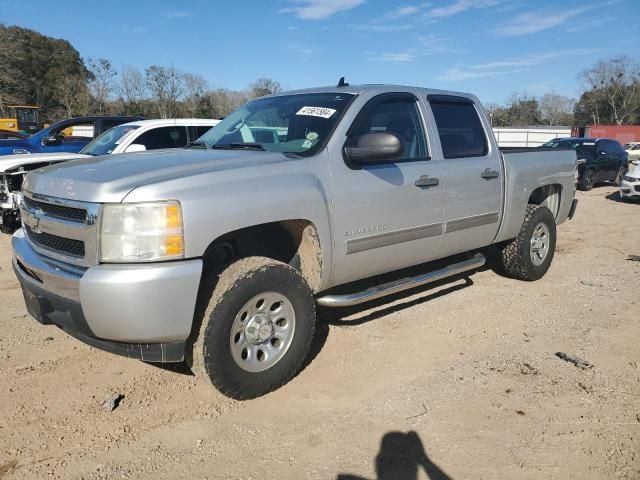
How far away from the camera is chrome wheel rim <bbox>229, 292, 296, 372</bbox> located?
330cm

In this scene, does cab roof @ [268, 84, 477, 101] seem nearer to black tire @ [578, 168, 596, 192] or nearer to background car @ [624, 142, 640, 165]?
black tire @ [578, 168, 596, 192]

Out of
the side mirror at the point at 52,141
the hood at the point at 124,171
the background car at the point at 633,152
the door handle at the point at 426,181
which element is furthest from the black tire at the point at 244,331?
the background car at the point at 633,152

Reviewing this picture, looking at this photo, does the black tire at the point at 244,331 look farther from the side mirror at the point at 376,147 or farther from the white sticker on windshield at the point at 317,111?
the white sticker on windshield at the point at 317,111

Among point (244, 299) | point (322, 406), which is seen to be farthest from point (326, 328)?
point (244, 299)

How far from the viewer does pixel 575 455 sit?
2879 mm

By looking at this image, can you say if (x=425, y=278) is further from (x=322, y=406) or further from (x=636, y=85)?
(x=636, y=85)

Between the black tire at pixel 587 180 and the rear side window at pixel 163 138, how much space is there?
42.3 ft

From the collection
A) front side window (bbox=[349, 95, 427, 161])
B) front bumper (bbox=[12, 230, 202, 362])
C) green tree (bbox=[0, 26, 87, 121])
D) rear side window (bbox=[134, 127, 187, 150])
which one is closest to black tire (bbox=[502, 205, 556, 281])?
front side window (bbox=[349, 95, 427, 161])

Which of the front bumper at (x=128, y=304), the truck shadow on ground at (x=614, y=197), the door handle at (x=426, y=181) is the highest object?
the door handle at (x=426, y=181)

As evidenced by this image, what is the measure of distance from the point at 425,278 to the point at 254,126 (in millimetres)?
1886

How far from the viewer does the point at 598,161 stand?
54.7 feet

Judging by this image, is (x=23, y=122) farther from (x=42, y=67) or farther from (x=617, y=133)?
(x=617, y=133)

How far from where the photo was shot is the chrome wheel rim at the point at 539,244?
5.96 m

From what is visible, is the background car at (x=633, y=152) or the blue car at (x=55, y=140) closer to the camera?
the blue car at (x=55, y=140)
